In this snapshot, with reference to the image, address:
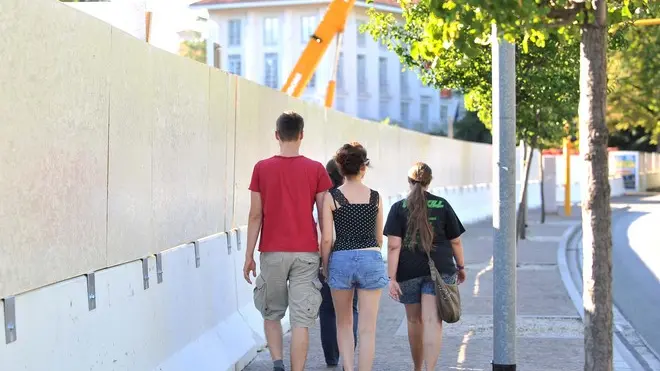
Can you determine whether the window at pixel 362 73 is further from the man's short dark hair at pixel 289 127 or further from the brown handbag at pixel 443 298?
the man's short dark hair at pixel 289 127

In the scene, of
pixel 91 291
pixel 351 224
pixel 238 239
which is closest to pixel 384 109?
pixel 238 239

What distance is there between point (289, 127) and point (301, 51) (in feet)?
240

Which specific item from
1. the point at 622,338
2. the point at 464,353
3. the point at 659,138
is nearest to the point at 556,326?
the point at 622,338

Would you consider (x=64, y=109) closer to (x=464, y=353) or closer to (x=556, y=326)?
(x=464, y=353)

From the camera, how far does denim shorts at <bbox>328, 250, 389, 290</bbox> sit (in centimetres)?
759

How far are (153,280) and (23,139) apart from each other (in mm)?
2169

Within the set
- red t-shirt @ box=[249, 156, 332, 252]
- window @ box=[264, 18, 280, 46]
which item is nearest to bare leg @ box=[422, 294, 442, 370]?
red t-shirt @ box=[249, 156, 332, 252]

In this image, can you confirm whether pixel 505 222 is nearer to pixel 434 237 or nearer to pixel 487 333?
pixel 434 237

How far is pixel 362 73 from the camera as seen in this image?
82.8 metres

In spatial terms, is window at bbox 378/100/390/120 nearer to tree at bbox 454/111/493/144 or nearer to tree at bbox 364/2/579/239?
tree at bbox 454/111/493/144

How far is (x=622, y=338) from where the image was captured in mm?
11281

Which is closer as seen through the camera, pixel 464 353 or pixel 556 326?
pixel 464 353

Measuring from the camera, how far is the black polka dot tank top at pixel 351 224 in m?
7.62

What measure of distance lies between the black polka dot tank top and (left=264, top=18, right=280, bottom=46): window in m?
73.5
